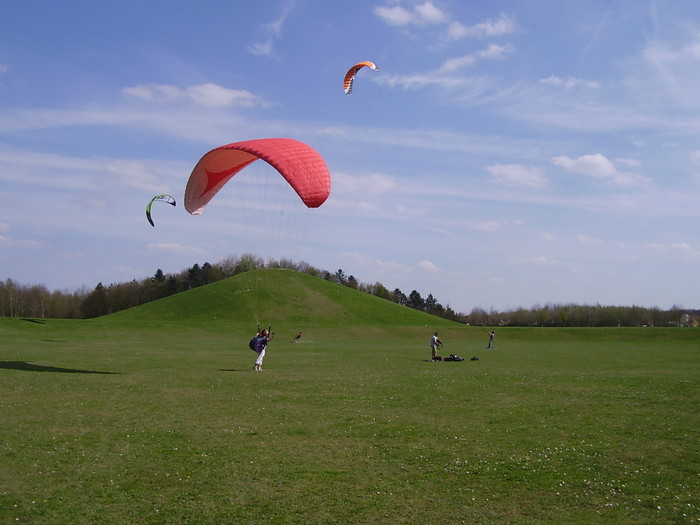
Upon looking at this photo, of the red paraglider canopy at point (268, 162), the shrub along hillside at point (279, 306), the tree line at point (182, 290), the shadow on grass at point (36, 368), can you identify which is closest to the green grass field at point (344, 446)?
the shadow on grass at point (36, 368)

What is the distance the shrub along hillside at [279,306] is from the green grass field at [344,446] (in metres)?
56.7

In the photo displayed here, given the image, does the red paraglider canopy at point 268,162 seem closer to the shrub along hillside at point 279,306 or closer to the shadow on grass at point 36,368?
the shadow on grass at point 36,368

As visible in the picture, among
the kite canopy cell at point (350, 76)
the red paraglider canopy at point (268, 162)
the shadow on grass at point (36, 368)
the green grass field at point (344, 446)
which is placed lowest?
the shadow on grass at point (36, 368)

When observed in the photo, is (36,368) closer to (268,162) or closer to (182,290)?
(268,162)

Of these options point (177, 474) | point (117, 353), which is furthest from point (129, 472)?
point (117, 353)

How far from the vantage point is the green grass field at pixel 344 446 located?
822 cm

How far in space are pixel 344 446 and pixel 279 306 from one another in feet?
250

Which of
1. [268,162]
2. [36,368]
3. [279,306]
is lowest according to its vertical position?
[36,368]

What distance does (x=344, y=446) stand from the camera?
11.3 meters

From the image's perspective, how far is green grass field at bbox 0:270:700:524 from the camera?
8.22 meters

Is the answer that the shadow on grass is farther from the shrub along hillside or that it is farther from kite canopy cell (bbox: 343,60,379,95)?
the shrub along hillside

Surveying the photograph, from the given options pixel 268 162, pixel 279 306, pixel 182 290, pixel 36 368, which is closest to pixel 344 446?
pixel 268 162

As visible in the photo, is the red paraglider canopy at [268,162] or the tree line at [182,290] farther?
the tree line at [182,290]

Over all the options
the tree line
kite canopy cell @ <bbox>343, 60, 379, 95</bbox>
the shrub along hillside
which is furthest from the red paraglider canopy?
the tree line
